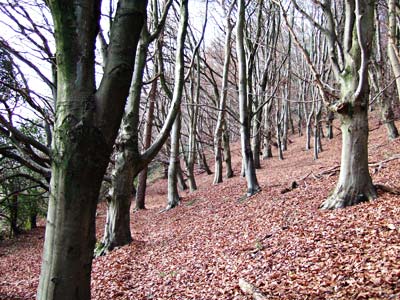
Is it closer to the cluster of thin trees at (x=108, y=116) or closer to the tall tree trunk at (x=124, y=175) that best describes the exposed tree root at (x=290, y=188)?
the cluster of thin trees at (x=108, y=116)

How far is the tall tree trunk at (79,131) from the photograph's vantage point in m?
2.00

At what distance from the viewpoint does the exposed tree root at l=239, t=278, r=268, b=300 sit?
3440 millimetres

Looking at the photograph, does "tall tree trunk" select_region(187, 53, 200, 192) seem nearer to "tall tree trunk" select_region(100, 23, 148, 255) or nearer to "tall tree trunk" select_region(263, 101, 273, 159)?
"tall tree trunk" select_region(263, 101, 273, 159)

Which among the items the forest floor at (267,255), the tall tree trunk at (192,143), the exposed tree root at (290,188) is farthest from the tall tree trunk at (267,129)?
the forest floor at (267,255)

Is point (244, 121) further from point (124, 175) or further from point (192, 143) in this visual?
point (192, 143)

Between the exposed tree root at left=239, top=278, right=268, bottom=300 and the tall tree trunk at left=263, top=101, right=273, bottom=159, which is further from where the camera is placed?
the tall tree trunk at left=263, top=101, right=273, bottom=159

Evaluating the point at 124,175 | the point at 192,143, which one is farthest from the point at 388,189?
the point at 192,143

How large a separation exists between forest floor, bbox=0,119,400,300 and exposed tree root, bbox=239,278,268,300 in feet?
0.23

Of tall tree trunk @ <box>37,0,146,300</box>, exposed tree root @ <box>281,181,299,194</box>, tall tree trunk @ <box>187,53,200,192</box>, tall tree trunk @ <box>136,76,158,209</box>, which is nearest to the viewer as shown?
tall tree trunk @ <box>37,0,146,300</box>

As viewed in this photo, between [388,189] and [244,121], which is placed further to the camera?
[244,121]

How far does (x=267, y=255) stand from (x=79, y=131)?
3657mm

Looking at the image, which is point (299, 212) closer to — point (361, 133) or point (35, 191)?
point (361, 133)

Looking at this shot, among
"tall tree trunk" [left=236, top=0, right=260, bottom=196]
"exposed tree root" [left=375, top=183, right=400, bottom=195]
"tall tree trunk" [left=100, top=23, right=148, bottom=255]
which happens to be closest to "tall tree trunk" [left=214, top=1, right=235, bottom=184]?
"tall tree trunk" [left=236, top=0, right=260, bottom=196]

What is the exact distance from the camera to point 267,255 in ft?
15.7
